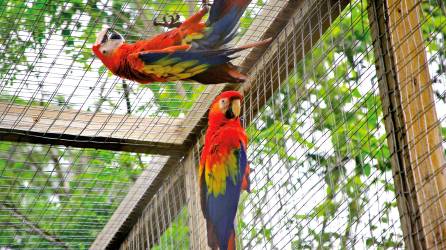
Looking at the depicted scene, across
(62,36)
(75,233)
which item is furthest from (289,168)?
(75,233)

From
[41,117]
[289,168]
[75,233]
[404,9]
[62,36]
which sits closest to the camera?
[404,9]

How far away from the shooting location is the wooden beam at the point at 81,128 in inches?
91.6

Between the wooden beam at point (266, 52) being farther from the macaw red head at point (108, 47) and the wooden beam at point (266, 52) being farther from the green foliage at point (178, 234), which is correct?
the macaw red head at point (108, 47)

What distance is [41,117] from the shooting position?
2.33 meters

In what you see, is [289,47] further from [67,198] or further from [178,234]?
[67,198]

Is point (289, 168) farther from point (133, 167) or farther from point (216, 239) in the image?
point (133, 167)

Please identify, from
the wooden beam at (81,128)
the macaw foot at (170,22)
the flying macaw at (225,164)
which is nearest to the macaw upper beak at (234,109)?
the flying macaw at (225,164)

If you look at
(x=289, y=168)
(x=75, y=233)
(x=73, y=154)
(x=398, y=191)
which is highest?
(x=73, y=154)

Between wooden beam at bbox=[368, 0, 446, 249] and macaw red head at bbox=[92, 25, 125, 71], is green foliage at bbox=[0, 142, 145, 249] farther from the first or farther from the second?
wooden beam at bbox=[368, 0, 446, 249]

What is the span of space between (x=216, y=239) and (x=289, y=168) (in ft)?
0.82

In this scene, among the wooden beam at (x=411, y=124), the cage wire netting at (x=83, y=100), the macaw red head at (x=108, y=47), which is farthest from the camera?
the cage wire netting at (x=83, y=100)

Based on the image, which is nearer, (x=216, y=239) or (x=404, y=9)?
(x=404, y=9)

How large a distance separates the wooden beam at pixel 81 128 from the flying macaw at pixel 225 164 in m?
0.42

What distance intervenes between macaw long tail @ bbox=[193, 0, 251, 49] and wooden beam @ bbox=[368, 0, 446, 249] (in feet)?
1.03
